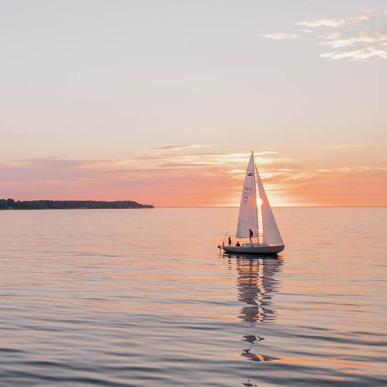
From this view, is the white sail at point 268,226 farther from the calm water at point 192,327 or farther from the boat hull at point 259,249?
the calm water at point 192,327

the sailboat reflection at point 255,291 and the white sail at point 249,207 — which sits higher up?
the white sail at point 249,207

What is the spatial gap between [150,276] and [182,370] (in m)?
37.9

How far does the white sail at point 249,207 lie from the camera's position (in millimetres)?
86688

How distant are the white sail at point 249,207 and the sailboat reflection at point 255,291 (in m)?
4.14

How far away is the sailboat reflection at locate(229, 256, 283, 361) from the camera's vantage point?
100ft

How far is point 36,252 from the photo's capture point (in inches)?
3784

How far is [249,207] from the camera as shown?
87.2 meters

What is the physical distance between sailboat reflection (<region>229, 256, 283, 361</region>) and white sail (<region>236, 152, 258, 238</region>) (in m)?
4.14

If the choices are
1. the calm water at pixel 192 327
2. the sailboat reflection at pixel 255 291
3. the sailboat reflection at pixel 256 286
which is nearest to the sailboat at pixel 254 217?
the sailboat reflection at pixel 255 291

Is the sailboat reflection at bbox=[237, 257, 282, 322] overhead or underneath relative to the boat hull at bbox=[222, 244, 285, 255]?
underneath

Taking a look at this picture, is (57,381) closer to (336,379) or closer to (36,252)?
(336,379)

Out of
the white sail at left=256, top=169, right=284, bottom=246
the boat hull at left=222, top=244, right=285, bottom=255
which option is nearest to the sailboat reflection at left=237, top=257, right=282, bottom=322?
the boat hull at left=222, top=244, right=285, bottom=255

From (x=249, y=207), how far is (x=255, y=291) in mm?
36647

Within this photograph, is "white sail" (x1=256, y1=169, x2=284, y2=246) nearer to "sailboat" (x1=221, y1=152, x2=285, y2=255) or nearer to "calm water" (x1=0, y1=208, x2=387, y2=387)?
"sailboat" (x1=221, y1=152, x2=285, y2=255)
